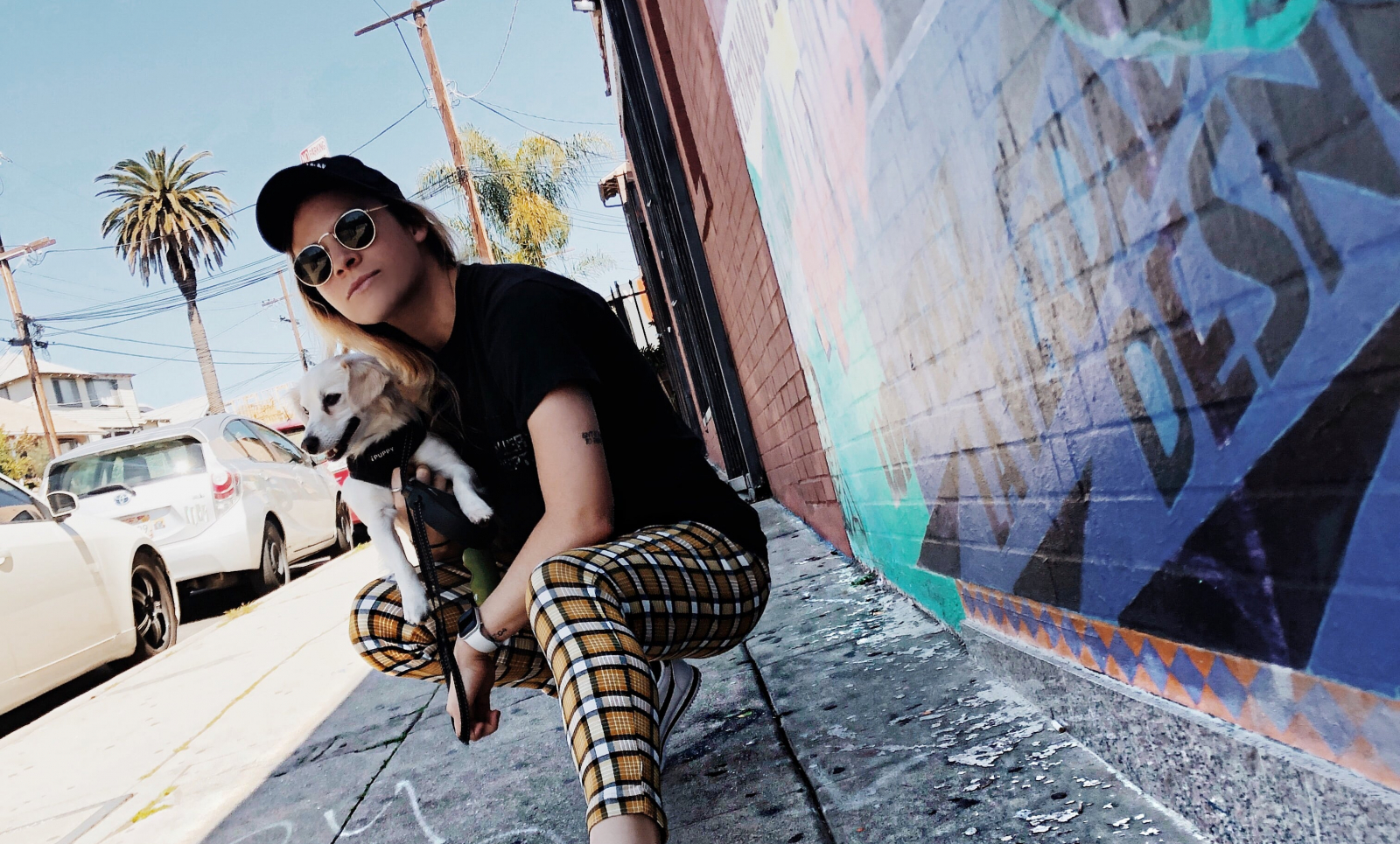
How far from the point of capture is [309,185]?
6.41 ft

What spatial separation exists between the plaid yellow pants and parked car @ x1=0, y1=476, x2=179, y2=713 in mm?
3497

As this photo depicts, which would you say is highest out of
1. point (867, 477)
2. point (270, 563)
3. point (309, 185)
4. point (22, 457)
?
point (22, 457)

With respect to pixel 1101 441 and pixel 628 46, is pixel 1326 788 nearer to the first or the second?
pixel 1101 441

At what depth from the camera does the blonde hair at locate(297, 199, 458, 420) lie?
2064mm

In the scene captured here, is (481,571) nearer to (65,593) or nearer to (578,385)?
(578,385)

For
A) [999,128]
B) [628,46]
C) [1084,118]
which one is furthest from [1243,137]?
[628,46]

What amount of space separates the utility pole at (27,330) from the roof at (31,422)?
16733 mm

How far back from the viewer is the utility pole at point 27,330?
83.2ft

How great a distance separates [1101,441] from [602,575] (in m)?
0.82

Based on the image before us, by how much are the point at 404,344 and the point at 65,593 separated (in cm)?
411

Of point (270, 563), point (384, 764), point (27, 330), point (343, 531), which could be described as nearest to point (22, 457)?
point (27, 330)

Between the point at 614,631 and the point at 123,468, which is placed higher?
the point at 123,468

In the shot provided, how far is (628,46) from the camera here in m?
6.68

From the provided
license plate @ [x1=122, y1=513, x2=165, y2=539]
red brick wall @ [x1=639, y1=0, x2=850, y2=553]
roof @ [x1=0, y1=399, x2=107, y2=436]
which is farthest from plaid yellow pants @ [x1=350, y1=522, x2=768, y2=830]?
roof @ [x1=0, y1=399, x2=107, y2=436]
